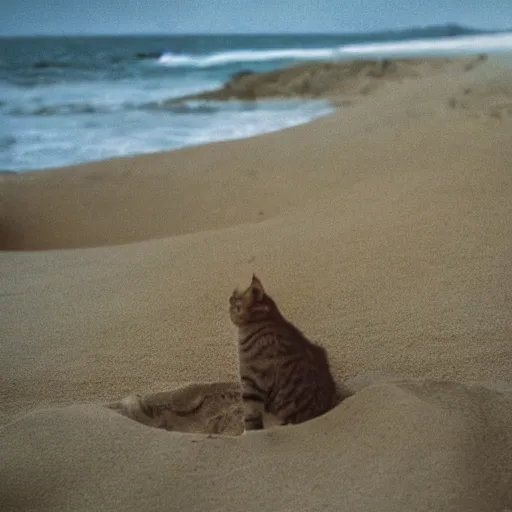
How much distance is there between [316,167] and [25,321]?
8.58 ft

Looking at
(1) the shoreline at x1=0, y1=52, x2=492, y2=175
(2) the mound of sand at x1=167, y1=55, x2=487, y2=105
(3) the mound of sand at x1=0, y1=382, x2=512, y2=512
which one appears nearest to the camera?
(3) the mound of sand at x1=0, y1=382, x2=512, y2=512

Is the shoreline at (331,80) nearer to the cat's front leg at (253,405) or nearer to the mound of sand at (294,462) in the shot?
the cat's front leg at (253,405)

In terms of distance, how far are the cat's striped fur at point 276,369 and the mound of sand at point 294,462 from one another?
18 cm

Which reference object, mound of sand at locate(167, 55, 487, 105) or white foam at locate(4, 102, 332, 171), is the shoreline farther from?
white foam at locate(4, 102, 332, 171)

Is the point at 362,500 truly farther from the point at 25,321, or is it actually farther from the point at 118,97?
the point at 118,97

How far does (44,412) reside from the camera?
1.58m

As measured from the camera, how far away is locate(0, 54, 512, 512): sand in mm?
1288

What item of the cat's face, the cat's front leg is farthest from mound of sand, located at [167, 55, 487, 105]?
the cat's front leg

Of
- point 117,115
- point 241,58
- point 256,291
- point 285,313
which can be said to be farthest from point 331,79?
point 241,58

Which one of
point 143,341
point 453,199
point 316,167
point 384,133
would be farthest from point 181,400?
point 384,133

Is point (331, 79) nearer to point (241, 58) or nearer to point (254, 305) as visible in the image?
point (254, 305)

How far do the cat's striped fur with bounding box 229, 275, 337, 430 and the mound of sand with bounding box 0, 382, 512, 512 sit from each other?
18 centimetres

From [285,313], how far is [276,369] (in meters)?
0.58

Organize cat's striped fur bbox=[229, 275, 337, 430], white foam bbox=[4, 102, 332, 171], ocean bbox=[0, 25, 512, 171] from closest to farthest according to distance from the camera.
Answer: cat's striped fur bbox=[229, 275, 337, 430], white foam bbox=[4, 102, 332, 171], ocean bbox=[0, 25, 512, 171]
